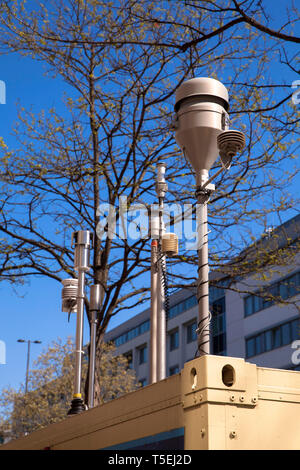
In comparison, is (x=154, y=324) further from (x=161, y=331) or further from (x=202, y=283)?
(x=202, y=283)

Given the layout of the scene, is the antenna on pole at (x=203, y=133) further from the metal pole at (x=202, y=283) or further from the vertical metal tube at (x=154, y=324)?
the vertical metal tube at (x=154, y=324)

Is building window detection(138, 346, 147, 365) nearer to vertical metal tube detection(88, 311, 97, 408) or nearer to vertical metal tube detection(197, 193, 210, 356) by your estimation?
vertical metal tube detection(88, 311, 97, 408)

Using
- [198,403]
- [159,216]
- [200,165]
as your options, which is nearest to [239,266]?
[159,216]

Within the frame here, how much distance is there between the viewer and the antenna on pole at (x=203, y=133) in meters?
6.93

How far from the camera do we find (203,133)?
7129mm

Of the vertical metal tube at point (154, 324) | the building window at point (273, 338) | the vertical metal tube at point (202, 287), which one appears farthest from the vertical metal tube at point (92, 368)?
the building window at point (273, 338)

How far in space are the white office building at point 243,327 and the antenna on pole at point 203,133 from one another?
21.1m

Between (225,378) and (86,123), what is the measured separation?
12.4m

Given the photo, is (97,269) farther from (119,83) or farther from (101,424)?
(101,424)

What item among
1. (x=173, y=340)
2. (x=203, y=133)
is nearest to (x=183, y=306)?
(x=173, y=340)

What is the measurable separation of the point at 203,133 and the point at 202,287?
68.8 inches

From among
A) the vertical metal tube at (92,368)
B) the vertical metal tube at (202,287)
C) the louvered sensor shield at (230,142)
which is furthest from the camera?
the vertical metal tube at (92,368)

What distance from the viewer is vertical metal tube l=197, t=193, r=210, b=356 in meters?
6.29

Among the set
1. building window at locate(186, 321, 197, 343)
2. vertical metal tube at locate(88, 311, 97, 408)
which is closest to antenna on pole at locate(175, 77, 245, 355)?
vertical metal tube at locate(88, 311, 97, 408)
